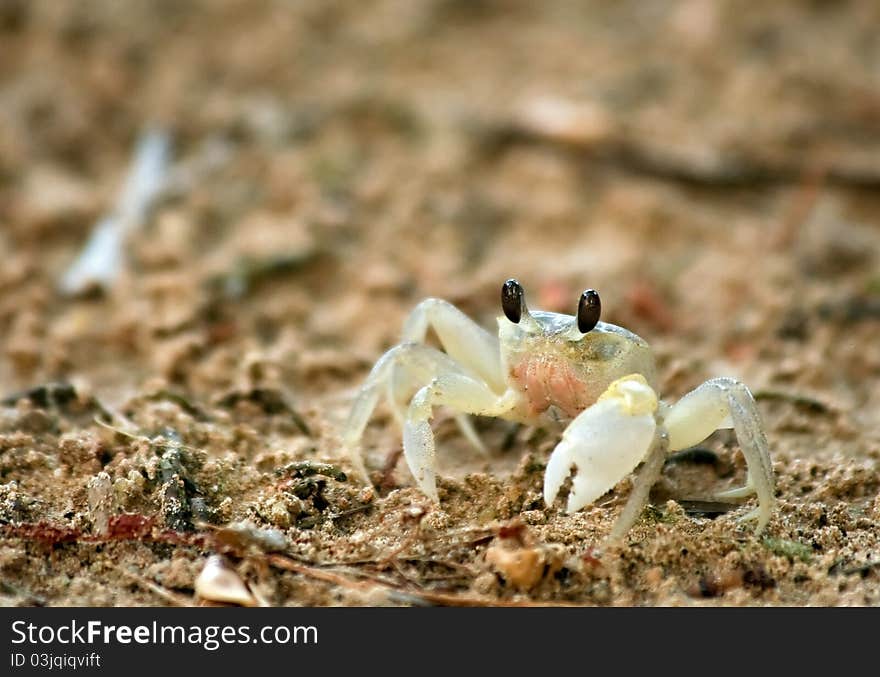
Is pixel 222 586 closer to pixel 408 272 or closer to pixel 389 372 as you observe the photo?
pixel 389 372

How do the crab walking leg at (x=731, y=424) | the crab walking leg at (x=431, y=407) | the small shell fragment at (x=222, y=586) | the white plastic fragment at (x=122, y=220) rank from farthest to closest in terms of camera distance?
the white plastic fragment at (x=122, y=220) → the crab walking leg at (x=431, y=407) → the crab walking leg at (x=731, y=424) → the small shell fragment at (x=222, y=586)

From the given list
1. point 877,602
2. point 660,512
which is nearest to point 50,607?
point 660,512

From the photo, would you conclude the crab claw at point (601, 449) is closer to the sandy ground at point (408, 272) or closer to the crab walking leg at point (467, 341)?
the sandy ground at point (408, 272)

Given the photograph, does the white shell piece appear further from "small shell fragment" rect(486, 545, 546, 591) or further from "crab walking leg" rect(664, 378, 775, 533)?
"crab walking leg" rect(664, 378, 775, 533)

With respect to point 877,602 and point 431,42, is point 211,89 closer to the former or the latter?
point 431,42

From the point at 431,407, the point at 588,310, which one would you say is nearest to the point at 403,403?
the point at 431,407

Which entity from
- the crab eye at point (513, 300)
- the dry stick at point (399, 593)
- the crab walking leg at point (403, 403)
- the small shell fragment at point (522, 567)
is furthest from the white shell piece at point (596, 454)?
the crab walking leg at point (403, 403)
